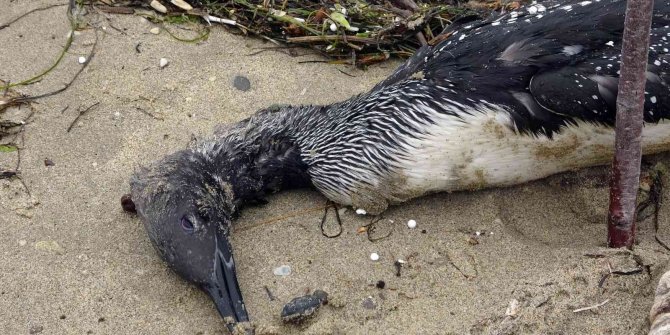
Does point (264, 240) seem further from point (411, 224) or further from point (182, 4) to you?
point (182, 4)

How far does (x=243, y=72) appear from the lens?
617cm

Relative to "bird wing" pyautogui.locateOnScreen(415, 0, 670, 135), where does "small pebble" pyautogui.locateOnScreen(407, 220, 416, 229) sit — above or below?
below

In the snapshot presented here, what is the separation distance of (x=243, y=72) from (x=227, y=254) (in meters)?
1.82

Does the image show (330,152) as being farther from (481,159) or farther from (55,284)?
(55,284)

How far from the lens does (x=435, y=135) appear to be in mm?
4953

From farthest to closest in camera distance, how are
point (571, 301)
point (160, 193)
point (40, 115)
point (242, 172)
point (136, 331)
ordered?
point (40, 115) < point (242, 172) < point (160, 193) < point (136, 331) < point (571, 301)

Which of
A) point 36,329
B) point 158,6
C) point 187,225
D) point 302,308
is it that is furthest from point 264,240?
point 158,6

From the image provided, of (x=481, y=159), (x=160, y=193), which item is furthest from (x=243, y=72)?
(x=481, y=159)

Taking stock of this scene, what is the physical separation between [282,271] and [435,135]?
44.8 inches

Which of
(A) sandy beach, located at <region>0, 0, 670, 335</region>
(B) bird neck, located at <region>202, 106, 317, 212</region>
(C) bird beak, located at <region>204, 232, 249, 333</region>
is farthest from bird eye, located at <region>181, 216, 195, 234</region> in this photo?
(B) bird neck, located at <region>202, 106, 317, 212</region>

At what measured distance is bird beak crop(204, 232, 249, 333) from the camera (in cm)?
448

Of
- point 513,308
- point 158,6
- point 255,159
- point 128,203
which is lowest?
point 128,203

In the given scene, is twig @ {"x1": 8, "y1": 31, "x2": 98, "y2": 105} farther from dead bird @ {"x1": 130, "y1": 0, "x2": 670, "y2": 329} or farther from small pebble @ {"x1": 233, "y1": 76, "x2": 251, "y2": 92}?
dead bird @ {"x1": 130, "y1": 0, "x2": 670, "y2": 329}

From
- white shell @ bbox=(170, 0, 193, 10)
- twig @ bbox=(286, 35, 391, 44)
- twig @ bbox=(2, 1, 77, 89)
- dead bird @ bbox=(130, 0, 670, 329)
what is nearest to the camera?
dead bird @ bbox=(130, 0, 670, 329)
